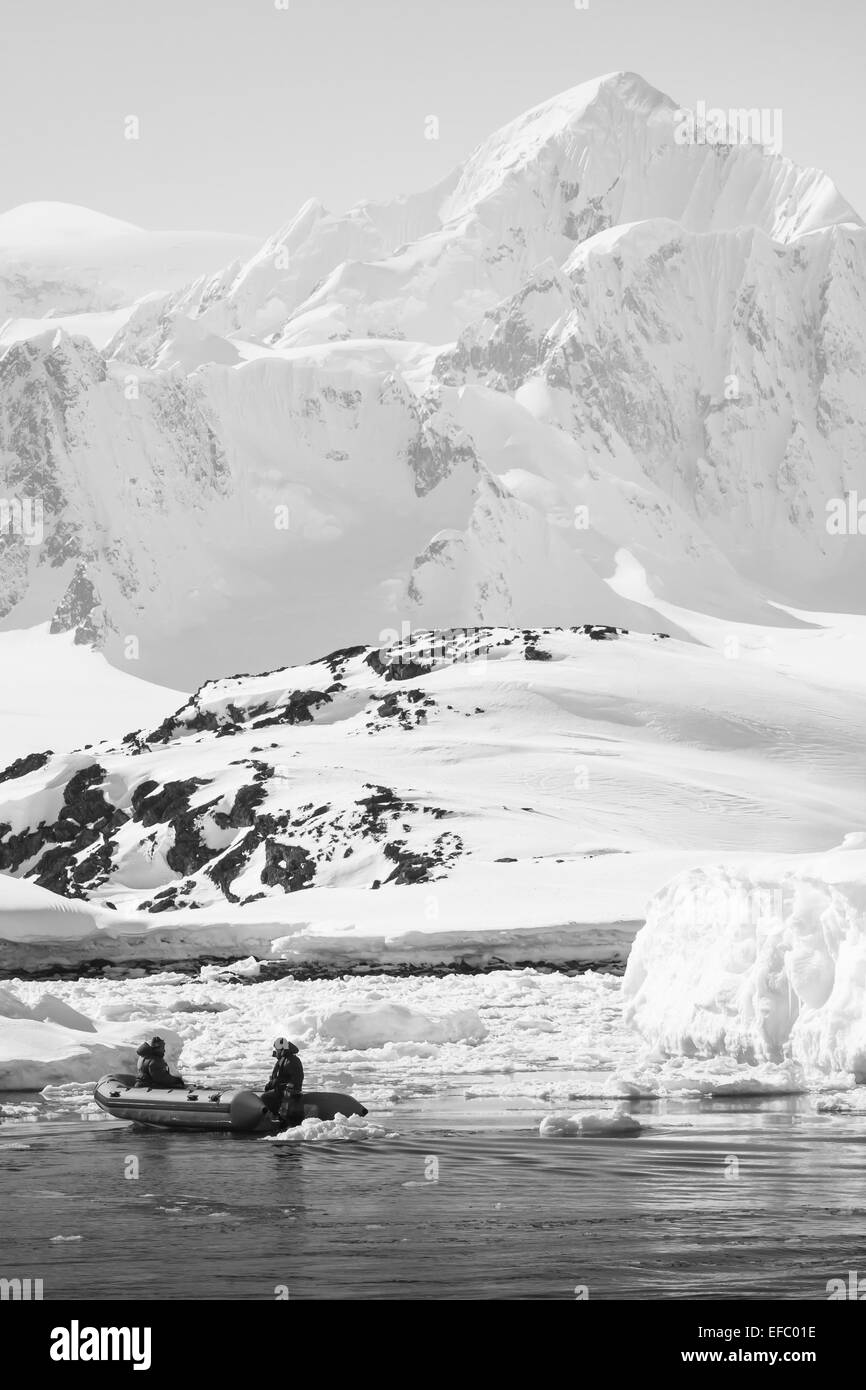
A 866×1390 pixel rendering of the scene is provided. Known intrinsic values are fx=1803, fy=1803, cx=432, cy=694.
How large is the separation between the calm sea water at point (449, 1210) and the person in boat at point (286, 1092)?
678mm

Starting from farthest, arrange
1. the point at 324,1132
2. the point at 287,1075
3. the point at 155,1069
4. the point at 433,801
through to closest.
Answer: the point at 433,801 → the point at 155,1069 → the point at 287,1075 → the point at 324,1132

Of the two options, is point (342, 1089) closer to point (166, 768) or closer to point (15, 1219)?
point (15, 1219)

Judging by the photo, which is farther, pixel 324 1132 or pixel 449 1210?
pixel 324 1132

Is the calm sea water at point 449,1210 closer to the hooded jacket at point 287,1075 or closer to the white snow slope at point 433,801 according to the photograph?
the hooded jacket at point 287,1075

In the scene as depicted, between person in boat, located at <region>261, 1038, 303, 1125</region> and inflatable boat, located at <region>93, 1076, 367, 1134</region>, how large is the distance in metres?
0.14

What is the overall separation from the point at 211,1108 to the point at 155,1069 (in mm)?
1822

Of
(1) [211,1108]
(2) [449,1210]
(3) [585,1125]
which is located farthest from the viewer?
(1) [211,1108]

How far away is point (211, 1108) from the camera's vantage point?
30.9 meters

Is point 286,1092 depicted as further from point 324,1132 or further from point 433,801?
point 433,801

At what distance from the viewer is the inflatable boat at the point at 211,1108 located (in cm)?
3030

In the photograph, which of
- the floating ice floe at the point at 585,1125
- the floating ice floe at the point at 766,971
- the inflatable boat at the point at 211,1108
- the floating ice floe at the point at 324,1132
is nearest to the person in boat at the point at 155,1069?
the inflatable boat at the point at 211,1108

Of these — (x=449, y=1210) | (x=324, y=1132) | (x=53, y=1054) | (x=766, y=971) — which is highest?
(x=766, y=971)

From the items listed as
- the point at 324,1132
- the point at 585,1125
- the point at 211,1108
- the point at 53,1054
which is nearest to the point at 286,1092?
the point at 324,1132
